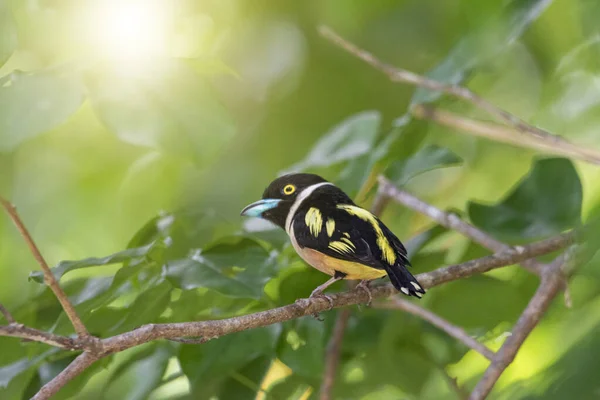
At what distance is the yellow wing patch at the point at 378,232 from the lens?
81 cm

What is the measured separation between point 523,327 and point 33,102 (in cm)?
69

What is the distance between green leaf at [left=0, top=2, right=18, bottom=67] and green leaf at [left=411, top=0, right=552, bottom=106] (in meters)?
0.63

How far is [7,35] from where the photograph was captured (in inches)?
28.8

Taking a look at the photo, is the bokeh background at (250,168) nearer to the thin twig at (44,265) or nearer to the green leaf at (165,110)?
the green leaf at (165,110)

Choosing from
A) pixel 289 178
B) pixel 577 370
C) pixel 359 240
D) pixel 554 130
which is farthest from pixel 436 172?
pixel 577 370

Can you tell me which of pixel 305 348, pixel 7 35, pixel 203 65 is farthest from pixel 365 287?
pixel 7 35

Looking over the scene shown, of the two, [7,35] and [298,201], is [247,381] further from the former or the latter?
[7,35]

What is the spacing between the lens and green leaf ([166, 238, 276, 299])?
80 centimetres

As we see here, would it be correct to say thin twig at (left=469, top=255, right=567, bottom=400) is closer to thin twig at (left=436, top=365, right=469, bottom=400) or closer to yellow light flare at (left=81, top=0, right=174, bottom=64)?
thin twig at (left=436, top=365, right=469, bottom=400)

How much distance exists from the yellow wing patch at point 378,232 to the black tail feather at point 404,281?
0.02 metres

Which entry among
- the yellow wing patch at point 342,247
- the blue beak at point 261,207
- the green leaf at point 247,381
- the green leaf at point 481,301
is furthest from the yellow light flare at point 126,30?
the green leaf at point 481,301

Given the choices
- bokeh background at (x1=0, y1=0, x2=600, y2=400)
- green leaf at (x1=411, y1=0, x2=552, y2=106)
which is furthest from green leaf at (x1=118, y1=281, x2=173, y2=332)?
green leaf at (x1=411, y1=0, x2=552, y2=106)

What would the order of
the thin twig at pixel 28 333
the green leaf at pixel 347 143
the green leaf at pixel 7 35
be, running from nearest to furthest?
the thin twig at pixel 28 333
the green leaf at pixel 7 35
the green leaf at pixel 347 143

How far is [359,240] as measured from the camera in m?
0.83
